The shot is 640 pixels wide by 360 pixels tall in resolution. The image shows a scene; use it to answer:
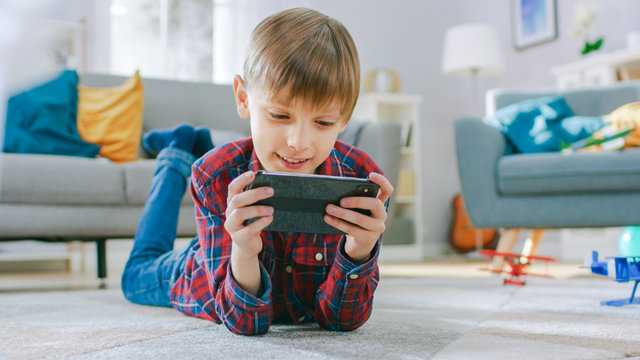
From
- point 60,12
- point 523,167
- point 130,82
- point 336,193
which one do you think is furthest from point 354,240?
point 60,12

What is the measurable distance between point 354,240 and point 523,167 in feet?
4.51

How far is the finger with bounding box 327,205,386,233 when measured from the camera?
0.73 metres

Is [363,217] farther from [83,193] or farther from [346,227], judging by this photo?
[83,193]

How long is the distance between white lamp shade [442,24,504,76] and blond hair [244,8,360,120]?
118 inches

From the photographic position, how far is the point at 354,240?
0.79 metres

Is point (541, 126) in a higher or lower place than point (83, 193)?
higher

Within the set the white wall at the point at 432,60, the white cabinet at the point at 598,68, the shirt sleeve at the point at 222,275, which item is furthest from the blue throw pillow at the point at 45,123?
the white cabinet at the point at 598,68

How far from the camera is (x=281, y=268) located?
3.01 ft

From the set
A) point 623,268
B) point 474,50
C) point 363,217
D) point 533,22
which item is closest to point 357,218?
point 363,217

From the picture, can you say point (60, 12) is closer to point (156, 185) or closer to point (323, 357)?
point (156, 185)

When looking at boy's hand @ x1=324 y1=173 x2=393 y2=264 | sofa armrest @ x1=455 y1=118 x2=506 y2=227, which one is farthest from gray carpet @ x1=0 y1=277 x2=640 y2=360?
sofa armrest @ x1=455 y1=118 x2=506 y2=227

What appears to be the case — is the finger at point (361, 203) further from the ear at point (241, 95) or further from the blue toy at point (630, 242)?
the blue toy at point (630, 242)

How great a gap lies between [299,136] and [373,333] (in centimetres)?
34

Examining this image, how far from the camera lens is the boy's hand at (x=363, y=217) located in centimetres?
73
